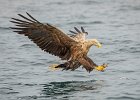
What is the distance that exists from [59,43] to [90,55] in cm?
329

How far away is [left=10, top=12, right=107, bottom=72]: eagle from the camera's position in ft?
41.2

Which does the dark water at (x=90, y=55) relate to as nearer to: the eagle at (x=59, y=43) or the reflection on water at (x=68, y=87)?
the reflection on water at (x=68, y=87)

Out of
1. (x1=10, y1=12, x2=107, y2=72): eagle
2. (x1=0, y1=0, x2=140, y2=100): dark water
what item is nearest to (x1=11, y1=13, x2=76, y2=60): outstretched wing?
(x1=10, y1=12, x2=107, y2=72): eagle

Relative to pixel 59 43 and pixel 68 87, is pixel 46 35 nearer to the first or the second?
pixel 59 43

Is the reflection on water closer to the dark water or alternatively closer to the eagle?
the dark water

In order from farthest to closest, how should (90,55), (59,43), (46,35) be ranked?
(90,55), (59,43), (46,35)

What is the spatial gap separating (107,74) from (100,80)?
564mm

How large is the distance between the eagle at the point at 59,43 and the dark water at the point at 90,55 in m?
0.51

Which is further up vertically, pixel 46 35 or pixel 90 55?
pixel 46 35

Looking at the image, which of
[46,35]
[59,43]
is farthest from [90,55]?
[46,35]

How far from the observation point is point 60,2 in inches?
885

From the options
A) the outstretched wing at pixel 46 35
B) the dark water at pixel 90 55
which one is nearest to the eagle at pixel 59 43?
the outstretched wing at pixel 46 35

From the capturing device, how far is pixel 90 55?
Result: 52.4 ft

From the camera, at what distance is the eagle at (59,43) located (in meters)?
12.6
